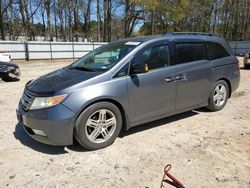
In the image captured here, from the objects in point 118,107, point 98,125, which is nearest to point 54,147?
point 98,125

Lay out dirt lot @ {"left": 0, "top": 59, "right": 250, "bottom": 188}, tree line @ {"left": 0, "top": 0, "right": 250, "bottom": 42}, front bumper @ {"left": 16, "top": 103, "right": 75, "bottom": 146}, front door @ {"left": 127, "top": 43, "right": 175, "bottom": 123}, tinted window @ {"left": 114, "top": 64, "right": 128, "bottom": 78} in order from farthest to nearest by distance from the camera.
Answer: tree line @ {"left": 0, "top": 0, "right": 250, "bottom": 42} → front door @ {"left": 127, "top": 43, "right": 175, "bottom": 123} → tinted window @ {"left": 114, "top": 64, "right": 128, "bottom": 78} → front bumper @ {"left": 16, "top": 103, "right": 75, "bottom": 146} → dirt lot @ {"left": 0, "top": 59, "right": 250, "bottom": 188}

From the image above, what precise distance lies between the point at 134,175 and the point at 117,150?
691 millimetres

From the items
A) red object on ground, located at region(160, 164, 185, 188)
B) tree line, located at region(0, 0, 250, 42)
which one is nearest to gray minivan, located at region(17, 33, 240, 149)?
red object on ground, located at region(160, 164, 185, 188)

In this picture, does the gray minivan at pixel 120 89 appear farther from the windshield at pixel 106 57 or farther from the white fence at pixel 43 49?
the white fence at pixel 43 49

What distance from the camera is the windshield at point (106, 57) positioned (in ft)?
12.6

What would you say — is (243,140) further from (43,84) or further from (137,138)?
(43,84)

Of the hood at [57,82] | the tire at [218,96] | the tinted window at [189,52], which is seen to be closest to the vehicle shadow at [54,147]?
the tire at [218,96]

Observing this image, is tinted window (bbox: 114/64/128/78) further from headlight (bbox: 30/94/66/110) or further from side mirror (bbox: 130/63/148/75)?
headlight (bbox: 30/94/66/110)

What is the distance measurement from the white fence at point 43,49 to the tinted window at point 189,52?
17.3 m

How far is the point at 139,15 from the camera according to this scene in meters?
35.7

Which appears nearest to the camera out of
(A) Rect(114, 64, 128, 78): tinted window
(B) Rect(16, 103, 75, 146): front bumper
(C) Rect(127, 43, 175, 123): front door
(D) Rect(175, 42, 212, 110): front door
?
(B) Rect(16, 103, 75, 146): front bumper

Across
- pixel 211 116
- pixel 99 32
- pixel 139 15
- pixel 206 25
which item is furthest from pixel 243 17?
pixel 211 116

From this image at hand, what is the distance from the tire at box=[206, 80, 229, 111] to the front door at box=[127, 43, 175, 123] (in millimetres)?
1283

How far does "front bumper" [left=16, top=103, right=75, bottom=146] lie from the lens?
320cm
